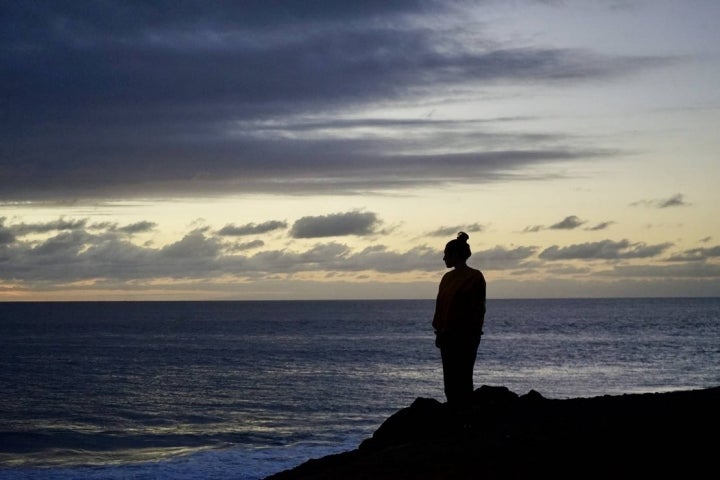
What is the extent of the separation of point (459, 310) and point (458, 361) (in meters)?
0.66

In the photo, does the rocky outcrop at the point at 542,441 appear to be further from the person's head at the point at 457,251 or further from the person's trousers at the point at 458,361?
the person's head at the point at 457,251

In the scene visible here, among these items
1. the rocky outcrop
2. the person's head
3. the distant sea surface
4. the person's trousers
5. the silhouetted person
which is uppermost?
the person's head

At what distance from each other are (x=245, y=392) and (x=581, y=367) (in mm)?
21953

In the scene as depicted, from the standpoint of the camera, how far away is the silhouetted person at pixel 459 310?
A: 32.9 feet

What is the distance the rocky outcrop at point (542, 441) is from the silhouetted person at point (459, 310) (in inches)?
35.5

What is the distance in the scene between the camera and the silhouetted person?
1002cm

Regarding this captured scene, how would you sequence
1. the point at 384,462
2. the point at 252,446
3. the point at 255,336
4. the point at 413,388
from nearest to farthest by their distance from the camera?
the point at 384,462, the point at 252,446, the point at 413,388, the point at 255,336

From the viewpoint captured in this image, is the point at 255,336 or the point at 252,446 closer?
the point at 252,446

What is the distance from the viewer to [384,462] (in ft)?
30.9

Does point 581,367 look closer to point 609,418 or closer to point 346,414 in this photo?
point 346,414

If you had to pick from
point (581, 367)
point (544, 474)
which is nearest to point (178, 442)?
point (544, 474)

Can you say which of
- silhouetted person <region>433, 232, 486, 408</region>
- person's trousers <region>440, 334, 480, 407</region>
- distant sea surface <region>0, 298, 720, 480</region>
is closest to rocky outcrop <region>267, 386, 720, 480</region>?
person's trousers <region>440, 334, 480, 407</region>

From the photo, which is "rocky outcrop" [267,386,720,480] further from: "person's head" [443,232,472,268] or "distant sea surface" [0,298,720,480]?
"distant sea surface" [0,298,720,480]

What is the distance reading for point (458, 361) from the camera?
33.9 feet
